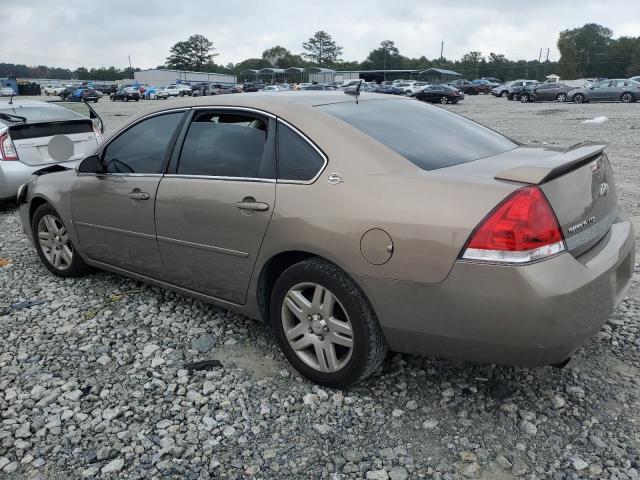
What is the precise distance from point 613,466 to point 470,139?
1847mm

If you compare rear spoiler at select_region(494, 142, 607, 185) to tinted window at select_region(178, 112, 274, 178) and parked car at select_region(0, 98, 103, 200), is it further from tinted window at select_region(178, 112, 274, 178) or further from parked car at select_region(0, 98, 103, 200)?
parked car at select_region(0, 98, 103, 200)

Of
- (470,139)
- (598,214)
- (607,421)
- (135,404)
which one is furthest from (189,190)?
(607,421)

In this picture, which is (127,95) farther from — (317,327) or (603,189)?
(603,189)

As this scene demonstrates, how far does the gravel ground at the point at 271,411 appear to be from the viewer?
2.38 m

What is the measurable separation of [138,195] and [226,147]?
78cm

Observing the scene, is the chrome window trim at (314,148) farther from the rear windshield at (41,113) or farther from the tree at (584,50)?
the tree at (584,50)

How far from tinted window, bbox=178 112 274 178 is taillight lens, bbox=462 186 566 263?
1.22 metres

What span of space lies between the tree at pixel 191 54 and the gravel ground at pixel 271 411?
142994mm

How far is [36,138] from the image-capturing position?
714 centimetres

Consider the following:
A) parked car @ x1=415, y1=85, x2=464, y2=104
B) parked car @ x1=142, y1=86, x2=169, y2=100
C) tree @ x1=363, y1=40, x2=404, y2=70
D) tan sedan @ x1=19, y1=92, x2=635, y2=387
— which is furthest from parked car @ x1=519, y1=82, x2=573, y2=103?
tree @ x1=363, y1=40, x2=404, y2=70

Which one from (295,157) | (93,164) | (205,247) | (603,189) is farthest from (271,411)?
(93,164)

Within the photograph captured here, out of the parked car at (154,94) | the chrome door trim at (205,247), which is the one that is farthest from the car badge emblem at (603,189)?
the parked car at (154,94)

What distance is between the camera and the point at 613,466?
2287 millimetres

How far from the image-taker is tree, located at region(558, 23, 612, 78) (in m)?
91.2
